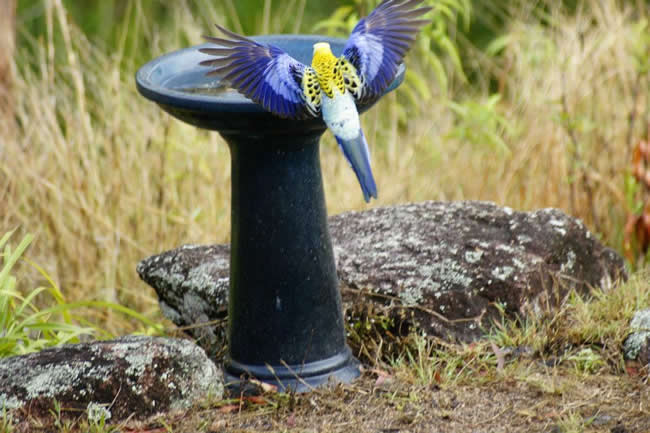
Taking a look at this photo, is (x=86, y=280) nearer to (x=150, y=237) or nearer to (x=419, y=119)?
(x=150, y=237)

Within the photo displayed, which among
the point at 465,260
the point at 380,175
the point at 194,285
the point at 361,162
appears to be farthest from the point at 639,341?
the point at 380,175

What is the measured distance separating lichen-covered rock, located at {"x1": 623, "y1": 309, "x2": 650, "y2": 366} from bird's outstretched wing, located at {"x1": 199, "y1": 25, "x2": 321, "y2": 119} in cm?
119

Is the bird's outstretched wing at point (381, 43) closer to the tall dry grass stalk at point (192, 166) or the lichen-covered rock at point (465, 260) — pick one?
the lichen-covered rock at point (465, 260)

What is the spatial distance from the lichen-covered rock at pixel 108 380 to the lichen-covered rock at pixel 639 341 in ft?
3.99

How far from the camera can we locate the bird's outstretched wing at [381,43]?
255 cm

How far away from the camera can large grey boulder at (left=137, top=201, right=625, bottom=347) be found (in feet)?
10.4

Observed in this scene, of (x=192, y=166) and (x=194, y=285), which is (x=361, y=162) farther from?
(x=192, y=166)

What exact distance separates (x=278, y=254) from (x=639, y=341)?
110 cm

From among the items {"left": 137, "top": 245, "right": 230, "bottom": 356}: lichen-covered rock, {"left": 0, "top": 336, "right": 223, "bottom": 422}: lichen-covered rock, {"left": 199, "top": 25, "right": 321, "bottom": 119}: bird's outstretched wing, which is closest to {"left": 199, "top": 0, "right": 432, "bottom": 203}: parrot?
{"left": 199, "top": 25, "right": 321, "bottom": 119}: bird's outstretched wing

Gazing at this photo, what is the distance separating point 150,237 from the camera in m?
4.38

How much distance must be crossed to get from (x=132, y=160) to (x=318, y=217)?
1.90m

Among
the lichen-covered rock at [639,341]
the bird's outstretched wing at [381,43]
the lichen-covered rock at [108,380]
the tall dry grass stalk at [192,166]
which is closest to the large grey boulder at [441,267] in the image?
the lichen-covered rock at [639,341]

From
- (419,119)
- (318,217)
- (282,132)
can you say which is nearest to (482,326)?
(318,217)

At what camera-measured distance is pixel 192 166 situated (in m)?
4.73
